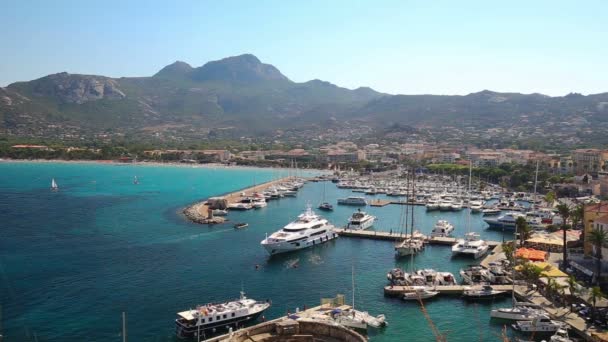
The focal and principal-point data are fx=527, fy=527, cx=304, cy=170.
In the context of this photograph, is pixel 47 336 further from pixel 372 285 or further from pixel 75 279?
pixel 372 285

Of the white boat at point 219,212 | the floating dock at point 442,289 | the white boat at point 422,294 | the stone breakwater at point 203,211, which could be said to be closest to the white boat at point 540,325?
the floating dock at point 442,289

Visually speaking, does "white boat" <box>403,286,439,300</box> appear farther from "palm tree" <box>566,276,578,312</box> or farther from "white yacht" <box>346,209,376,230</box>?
"white yacht" <box>346,209,376,230</box>

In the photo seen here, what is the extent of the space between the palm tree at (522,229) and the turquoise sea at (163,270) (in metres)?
4.93

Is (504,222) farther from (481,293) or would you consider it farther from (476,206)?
(481,293)

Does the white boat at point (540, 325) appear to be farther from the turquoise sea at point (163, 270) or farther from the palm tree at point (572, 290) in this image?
the palm tree at point (572, 290)

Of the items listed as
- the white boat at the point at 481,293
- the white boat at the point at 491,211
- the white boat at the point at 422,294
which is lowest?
the white boat at the point at 422,294

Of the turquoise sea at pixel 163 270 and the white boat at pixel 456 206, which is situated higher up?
the white boat at pixel 456 206

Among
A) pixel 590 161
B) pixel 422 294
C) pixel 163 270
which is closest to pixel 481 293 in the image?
pixel 422 294

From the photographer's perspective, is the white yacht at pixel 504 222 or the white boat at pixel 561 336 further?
the white yacht at pixel 504 222

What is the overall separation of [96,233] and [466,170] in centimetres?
7096

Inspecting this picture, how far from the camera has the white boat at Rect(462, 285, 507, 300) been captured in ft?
96.6

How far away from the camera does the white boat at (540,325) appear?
23.8m

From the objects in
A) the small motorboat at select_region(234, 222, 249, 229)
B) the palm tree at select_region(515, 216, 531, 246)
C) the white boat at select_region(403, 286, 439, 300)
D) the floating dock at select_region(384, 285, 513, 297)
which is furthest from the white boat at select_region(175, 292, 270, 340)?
the small motorboat at select_region(234, 222, 249, 229)

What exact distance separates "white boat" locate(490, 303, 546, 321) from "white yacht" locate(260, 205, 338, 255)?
18.8 meters
